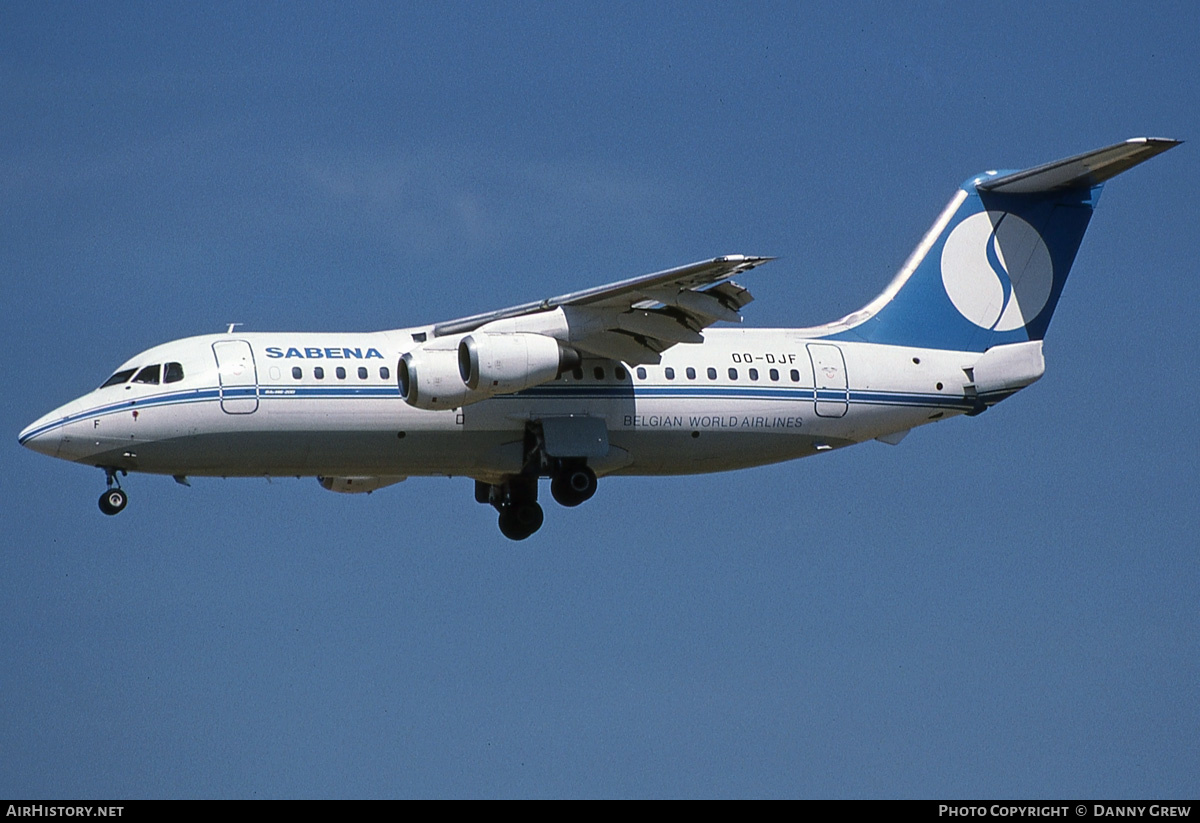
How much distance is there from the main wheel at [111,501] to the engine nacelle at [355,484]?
2828mm

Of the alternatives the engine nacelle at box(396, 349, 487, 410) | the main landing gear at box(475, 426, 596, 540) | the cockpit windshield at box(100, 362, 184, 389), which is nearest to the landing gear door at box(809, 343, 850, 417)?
the main landing gear at box(475, 426, 596, 540)

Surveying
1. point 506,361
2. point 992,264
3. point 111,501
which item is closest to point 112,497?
point 111,501

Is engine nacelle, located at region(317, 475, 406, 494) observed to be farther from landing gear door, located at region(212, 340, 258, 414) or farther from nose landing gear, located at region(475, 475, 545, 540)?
landing gear door, located at region(212, 340, 258, 414)

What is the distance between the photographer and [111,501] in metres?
20.1

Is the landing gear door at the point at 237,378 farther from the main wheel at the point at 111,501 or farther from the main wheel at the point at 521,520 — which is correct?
the main wheel at the point at 521,520

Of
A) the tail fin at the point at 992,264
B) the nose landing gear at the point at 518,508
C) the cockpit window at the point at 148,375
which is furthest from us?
the tail fin at the point at 992,264

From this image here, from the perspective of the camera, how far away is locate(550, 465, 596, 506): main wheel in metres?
21.0

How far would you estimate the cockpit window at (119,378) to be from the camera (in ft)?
66.7

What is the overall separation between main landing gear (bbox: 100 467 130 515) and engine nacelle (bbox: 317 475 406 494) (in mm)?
2802

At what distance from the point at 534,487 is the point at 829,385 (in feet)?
10.6

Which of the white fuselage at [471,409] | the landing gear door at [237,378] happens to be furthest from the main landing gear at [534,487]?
the landing gear door at [237,378]

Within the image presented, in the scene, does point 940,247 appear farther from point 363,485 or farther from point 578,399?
point 363,485
